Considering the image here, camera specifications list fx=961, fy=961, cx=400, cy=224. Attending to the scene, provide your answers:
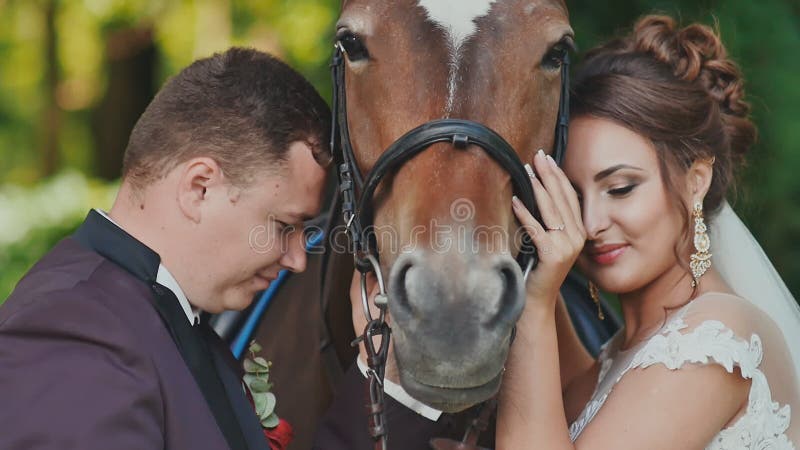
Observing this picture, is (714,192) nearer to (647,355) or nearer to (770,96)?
(647,355)

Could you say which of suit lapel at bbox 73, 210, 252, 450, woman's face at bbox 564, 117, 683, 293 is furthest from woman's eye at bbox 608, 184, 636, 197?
suit lapel at bbox 73, 210, 252, 450

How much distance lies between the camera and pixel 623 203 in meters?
2.77

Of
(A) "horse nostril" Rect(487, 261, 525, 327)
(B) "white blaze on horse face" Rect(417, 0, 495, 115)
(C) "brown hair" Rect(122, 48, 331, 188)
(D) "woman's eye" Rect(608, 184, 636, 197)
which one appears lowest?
(A) "horse nostril" Rect(487, 261, 525, 327)

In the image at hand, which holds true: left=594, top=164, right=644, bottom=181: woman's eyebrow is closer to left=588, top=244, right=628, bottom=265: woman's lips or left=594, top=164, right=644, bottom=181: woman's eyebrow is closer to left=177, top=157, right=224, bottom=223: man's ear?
left=588, top=244, right=628, bottom=265: woman's lips

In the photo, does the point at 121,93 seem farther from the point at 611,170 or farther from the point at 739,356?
the point at 739,356

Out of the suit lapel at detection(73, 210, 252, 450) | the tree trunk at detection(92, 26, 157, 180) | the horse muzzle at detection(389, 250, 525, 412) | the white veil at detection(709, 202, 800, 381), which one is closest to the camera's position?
the horse muzzle at detection(389, 250, 525, 412)

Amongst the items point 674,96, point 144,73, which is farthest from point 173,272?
point 144,73

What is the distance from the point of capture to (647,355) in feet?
8.64

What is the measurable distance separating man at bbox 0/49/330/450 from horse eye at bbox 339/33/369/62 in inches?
6.8

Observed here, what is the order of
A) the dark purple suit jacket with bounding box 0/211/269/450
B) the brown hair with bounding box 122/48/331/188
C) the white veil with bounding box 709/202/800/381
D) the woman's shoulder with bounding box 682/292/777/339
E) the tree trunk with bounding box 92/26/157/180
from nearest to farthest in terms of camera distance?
1. the dark purple suit jacket with bounding box 0/211/269/450
2. the brown hair with bounding box 122/48/331/188
3. the woman's shoulder with bounding box 682/292/777/339
4. the white veil with bounding box 709/202/800/381
5. the tree trunk with bounding box 92/26/157/180

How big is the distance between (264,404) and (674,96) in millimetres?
1518

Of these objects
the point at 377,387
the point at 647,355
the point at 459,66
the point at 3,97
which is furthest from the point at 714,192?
the point at 3,97

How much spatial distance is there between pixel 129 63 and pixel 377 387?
8.57 metres

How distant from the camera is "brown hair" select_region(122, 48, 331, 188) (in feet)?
7.90
